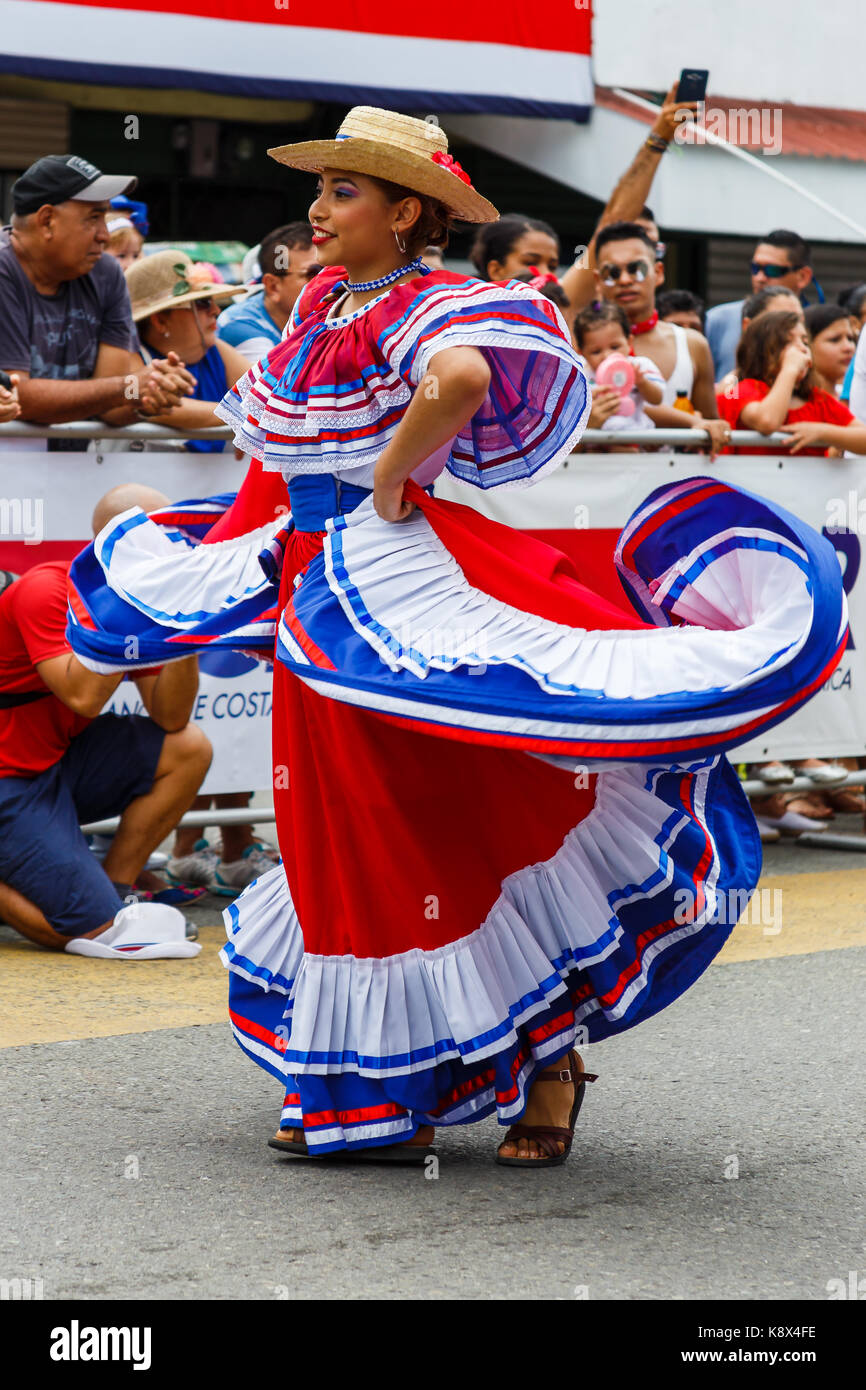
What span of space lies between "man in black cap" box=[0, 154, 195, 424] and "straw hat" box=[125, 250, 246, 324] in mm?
512

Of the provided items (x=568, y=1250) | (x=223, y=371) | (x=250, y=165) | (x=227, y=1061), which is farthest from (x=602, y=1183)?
(x=250, y=165)

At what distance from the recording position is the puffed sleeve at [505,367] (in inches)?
142

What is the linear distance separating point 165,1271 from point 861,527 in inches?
210

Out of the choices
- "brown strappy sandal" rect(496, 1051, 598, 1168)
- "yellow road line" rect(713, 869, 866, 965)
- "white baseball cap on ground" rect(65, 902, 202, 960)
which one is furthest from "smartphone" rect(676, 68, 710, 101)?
"brown strappy sandal" rect(496, 1051, 598, 1168)

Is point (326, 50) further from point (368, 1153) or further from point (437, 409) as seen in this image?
point (368, 1153)

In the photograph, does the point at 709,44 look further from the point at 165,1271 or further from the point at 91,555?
the point at 165,1271

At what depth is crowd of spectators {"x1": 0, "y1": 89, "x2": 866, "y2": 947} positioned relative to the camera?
5.69 meters

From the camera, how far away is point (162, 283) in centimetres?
707

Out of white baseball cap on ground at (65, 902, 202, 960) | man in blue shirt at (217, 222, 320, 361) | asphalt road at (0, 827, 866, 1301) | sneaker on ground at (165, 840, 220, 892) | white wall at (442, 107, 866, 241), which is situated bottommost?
sneaker on ground at (165, 840, 220, 892)

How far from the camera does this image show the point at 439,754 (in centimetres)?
375

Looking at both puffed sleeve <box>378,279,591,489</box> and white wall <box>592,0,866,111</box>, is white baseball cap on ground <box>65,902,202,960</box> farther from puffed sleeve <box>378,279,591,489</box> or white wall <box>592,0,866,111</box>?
white wall <box>592,0,866,111</box>

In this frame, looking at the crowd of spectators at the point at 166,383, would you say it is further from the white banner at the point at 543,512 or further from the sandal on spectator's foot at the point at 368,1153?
the sandal on spectator's foot at the point at 368,1153

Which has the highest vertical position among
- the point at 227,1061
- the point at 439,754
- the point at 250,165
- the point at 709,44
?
the point at 709,44

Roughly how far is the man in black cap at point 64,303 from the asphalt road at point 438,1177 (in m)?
1.98
